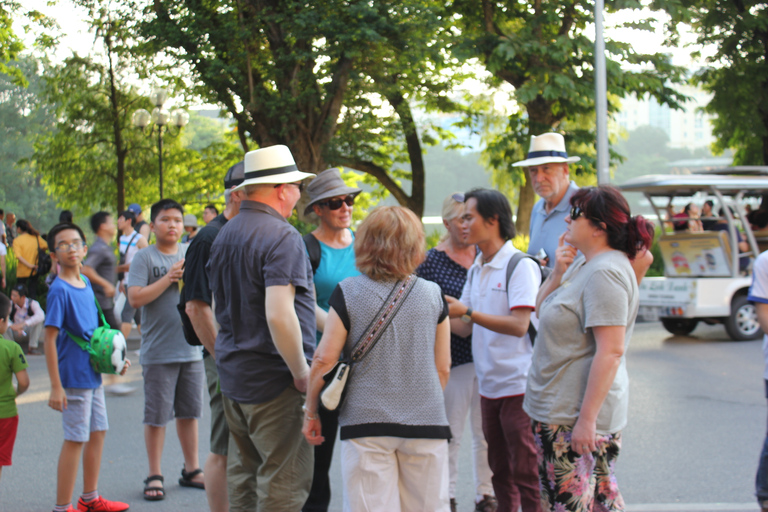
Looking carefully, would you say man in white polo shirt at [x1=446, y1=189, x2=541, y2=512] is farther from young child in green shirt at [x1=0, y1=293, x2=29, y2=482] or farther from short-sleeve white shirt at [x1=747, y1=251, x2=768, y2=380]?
young child in green shirt at [x1=0, y1=293, x2=29, y2=482]

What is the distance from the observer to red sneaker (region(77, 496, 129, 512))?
169 inches

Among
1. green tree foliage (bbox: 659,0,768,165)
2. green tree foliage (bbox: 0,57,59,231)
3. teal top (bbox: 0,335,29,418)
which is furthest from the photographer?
green tree foliage (bbox: 0,57,59,231)

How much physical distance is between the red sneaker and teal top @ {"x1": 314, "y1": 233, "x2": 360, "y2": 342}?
184 cm

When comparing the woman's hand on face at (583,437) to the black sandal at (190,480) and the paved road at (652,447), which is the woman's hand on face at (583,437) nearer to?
the paved road at (652,447)

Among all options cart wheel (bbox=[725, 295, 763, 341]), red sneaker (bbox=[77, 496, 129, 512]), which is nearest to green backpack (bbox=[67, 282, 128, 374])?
red sneaker (bbox=[77, 496, 129, 512])

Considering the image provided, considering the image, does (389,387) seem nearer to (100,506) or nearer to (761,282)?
(761,282)

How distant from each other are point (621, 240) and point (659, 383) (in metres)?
5.95

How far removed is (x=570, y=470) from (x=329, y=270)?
165 cm

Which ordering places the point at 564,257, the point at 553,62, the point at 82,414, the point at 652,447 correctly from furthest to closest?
the point at 553,62, the point at 652,447, the point at 82,414, the point at 564,257

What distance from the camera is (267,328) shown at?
10.4 ft

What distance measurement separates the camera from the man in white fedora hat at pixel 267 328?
120 inches

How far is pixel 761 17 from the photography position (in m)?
16.3

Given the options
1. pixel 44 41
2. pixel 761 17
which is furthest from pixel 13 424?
pixel 761 17

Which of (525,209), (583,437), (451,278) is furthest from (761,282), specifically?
(525,209)
